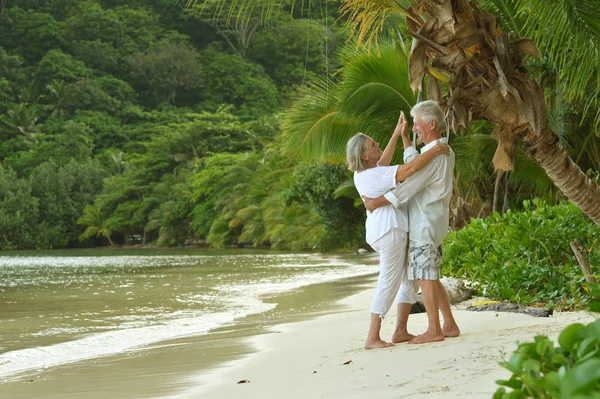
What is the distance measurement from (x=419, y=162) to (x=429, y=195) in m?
0.23

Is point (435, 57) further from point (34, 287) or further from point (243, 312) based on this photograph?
point (34, 287)

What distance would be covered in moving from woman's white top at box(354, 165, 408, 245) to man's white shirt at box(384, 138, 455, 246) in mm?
61

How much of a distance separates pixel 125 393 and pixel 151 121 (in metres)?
60.8

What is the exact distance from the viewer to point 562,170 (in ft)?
20.2

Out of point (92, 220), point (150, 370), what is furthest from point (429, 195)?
point (92, 220)

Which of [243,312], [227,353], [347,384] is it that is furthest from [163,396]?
[243,312]

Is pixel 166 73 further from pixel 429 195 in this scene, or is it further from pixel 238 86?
pixel 429 195

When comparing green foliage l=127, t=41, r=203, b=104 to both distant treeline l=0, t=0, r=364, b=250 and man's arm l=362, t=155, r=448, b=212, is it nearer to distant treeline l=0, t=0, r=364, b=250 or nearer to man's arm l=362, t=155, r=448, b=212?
distant treeline l=0, t=0, r=364, b=250

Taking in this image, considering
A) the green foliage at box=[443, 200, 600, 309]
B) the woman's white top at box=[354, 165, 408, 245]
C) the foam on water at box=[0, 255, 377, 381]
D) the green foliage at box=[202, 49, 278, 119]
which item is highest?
the green foliage at box=[202, 49, 278, 119]

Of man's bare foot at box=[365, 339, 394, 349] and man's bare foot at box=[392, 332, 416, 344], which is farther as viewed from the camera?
man's bare foot at box=[392, 332, 416, 344]

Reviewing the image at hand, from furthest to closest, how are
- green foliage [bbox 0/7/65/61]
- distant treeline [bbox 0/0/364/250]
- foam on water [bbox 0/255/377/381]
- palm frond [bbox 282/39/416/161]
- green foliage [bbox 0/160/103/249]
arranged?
green foliage [bbox 0/7/65/61]
green foliage [bbox 0/160/103/249]
distant treeline [bbox 0/0/364/250]
palm frond [bbox 282/39/416/161]
foam on water [bbox 0/255/377/381]

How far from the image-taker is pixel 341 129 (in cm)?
1444

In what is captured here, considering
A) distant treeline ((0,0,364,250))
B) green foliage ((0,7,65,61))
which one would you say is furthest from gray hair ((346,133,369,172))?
green foliage ((0,7,65,61))

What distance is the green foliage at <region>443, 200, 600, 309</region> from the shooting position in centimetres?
693
